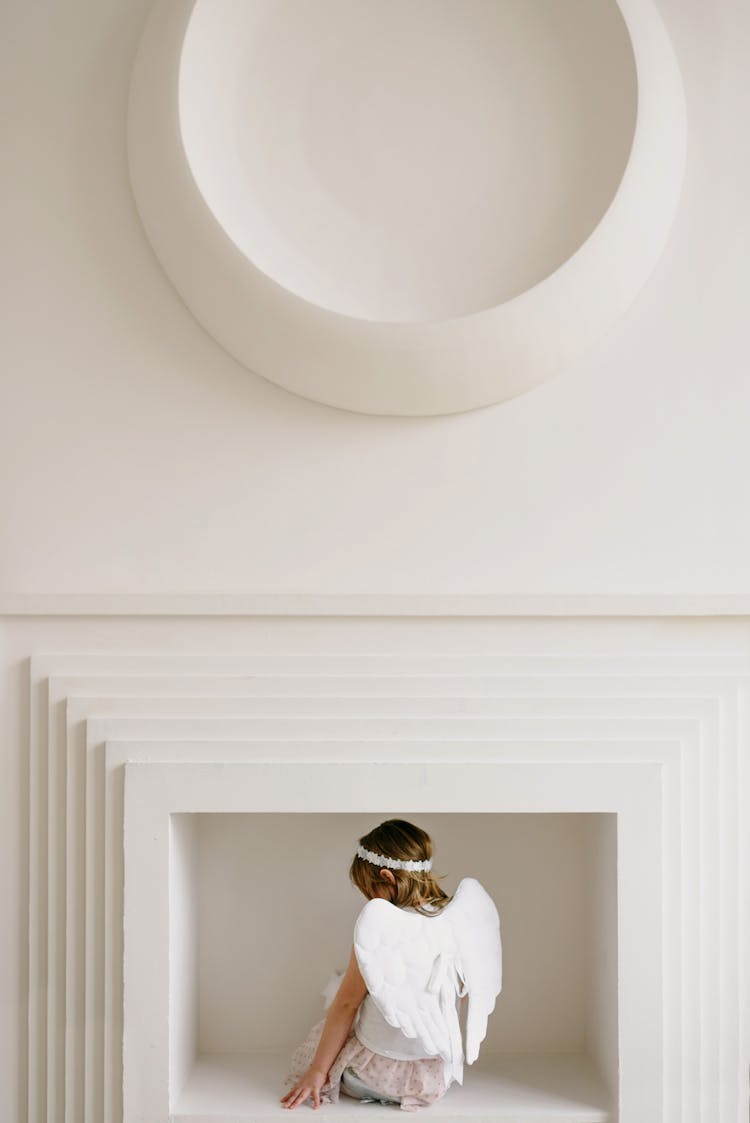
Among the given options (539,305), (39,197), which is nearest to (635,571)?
(539,305)

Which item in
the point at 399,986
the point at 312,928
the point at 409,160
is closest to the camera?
the point at 399,986

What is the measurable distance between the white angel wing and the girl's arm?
0.08 metres

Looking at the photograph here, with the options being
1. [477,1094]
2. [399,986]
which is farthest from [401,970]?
[477,1094]

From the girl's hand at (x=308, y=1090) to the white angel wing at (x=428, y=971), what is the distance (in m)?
0.15

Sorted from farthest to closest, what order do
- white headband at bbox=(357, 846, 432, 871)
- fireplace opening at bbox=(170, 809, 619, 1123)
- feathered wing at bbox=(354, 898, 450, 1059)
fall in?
fireplace opening at bbox=(170, 809, 619, 1123) < white headband at bbox=(357, 846, 432, 871) < feathered wing at bbox=(354, 898, 450, 1059)

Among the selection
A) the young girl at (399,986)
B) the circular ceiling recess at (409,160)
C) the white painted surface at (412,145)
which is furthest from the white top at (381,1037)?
the white painted surface at (412,145)

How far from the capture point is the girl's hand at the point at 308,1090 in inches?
61.6

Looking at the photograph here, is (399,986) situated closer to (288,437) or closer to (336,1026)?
(336,1026)

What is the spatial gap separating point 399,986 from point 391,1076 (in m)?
0.16

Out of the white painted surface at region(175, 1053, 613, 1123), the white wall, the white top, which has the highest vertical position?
the white wall

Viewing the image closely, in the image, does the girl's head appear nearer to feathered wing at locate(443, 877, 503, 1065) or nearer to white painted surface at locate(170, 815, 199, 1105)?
feathered wing at locate(443, 877, 503, 1065)

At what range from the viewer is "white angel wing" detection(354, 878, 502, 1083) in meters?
1.52

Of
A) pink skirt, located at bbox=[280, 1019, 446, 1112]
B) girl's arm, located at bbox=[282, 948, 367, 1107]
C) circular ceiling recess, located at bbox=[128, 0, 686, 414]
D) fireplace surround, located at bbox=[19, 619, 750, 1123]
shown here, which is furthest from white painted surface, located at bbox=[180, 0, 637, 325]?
pink skirt, located at bbox=[280, 1019, 446, 1112]

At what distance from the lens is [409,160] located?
164cm
